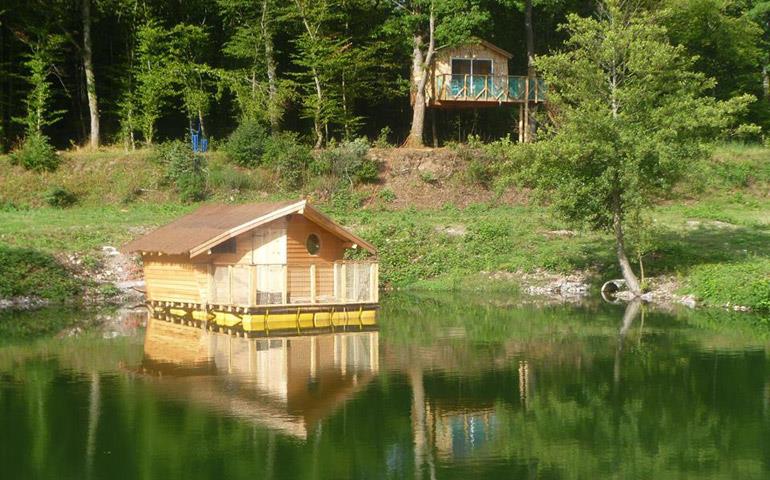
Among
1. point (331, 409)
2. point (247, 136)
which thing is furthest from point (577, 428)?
point (247, 136)

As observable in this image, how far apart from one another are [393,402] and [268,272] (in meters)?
10.7

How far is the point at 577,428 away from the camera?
53.1ft

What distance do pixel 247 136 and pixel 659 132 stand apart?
22171mm

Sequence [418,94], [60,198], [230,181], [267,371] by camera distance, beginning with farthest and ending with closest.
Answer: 1. [418,94]
2. [230,181]
3. [60,198]
4. [267,371]

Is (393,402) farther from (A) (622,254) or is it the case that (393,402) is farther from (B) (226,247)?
(A) (622,254)

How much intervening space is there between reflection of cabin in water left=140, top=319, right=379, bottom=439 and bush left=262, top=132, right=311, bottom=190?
784 inches

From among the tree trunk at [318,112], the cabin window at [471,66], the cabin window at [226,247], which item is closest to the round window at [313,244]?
the cabin window at [226,247]

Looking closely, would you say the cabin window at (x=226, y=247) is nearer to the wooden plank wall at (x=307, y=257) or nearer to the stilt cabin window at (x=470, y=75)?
the wooden plank wall at (x=307, y=257)

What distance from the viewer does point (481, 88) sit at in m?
50.8

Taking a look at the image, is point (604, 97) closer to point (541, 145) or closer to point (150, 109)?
point (541, 145)

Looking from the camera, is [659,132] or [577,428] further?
[659,132]

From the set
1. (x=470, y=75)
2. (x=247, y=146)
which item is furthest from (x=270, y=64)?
(x=470, y=75)

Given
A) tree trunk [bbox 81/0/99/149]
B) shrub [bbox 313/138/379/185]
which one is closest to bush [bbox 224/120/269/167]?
shrub [bbox 313/138/379/185]

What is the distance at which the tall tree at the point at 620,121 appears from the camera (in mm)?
32031
